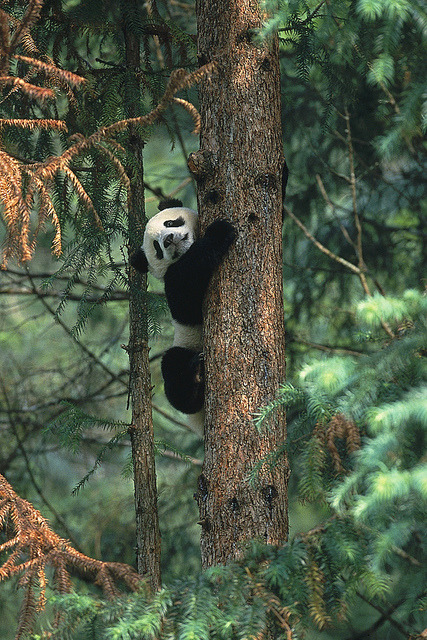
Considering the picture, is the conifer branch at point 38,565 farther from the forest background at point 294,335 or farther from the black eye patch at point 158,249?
the black eye patch at point 158,249

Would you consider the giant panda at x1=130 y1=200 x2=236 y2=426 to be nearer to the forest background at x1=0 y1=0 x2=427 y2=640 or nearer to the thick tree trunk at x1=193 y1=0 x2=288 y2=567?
the forest background at x1=0 y1=0 x2=427 y2=640

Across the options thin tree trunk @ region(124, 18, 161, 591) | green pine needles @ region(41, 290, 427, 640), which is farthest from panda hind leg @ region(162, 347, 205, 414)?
green pine needles @ region(41, 290, 427, 640)

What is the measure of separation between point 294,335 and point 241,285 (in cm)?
248

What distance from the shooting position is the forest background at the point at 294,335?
2.07m

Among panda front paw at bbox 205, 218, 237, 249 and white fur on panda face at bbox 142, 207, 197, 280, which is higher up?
panda front paw at bbox 205, 218, 237, 249

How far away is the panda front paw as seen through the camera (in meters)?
3.07

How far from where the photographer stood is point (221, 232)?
121 inches

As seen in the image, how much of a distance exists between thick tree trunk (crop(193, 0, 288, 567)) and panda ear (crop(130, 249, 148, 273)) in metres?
0.82

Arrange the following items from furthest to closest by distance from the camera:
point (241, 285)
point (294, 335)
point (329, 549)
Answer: point (294, 335)
point (241, 285)
point (329, 549)

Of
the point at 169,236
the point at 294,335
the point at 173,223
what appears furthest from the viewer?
the point at 294,335

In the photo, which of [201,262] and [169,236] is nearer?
[201,262]

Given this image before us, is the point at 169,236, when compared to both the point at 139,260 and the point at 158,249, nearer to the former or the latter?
the point at 158,249

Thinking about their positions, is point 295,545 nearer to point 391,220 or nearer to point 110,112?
point 110,112

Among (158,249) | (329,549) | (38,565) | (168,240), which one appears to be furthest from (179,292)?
(329,549)
